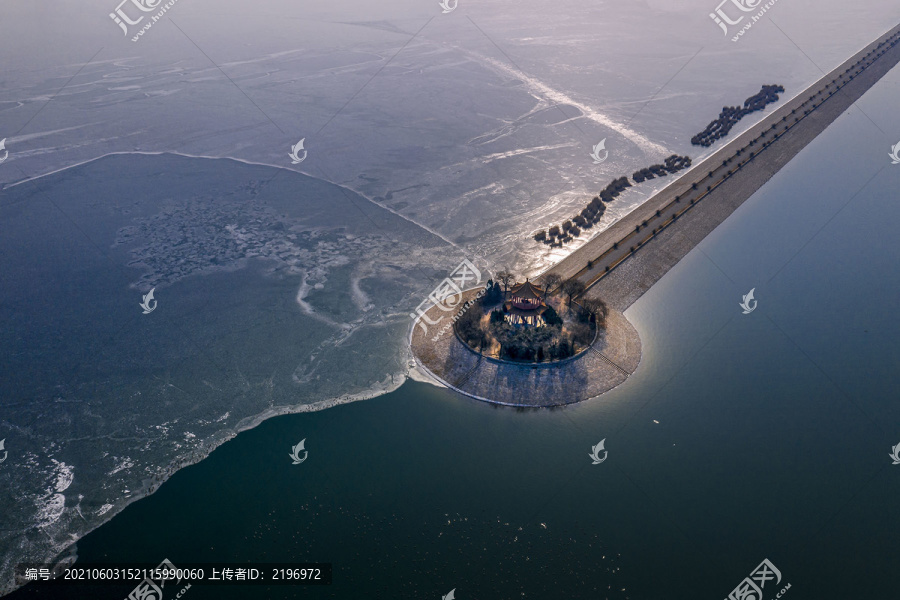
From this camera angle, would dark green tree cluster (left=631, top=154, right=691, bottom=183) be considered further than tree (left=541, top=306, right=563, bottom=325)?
Yes

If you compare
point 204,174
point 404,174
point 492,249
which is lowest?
point 204,174

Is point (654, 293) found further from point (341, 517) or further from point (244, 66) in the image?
point (244, 66)

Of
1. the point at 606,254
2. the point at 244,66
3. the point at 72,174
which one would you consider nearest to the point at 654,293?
the point at 606,254

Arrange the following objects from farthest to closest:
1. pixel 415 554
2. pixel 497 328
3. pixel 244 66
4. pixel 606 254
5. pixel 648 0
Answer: pixel 648 0, pixel 244 66, pixel 606 254, pixel 497 328, pixel 415 554

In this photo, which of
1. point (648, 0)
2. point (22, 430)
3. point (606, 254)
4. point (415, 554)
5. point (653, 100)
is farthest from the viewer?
point (648, 0)

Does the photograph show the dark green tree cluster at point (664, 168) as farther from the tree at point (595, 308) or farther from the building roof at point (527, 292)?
the building roof at point (527, 292)

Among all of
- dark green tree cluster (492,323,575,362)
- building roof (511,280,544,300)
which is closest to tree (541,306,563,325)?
dark green tree cluster (492,323,575,362)

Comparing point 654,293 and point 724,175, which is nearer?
point 654,293

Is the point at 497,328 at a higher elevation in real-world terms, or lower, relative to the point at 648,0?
lower

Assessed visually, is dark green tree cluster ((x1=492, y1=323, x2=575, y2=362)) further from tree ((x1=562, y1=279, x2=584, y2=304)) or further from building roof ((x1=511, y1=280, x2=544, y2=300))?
tree ((x1=562, y1=279, x2=584, y2=304))
